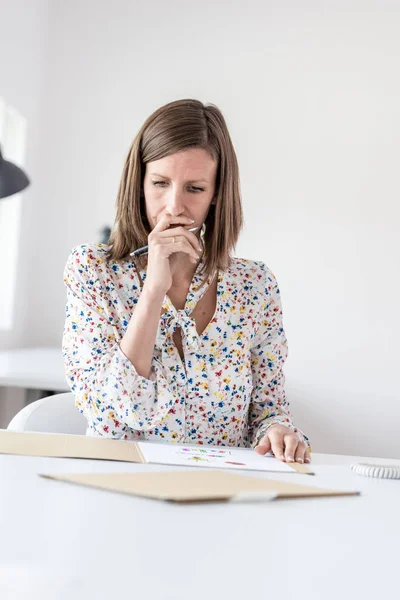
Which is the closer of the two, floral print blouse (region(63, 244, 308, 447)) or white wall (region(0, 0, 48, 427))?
floral print blouse (region(63, 244, 308, 447))

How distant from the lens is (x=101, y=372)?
1435 mm

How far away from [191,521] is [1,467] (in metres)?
0.33

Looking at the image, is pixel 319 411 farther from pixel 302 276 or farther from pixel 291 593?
pixel 291 593

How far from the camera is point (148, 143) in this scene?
1.61m

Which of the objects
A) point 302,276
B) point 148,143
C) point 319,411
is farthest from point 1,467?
point 302,276

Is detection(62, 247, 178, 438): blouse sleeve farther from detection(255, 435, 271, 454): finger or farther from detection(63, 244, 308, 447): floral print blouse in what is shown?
detection(255, 435, 271, 454): finger

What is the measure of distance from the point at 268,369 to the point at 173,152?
498mm

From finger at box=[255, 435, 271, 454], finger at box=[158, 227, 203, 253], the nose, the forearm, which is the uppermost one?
the nose

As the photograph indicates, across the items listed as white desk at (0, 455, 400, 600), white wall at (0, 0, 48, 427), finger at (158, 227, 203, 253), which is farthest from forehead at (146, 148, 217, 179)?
white wall at (0, 0, 48, 427)

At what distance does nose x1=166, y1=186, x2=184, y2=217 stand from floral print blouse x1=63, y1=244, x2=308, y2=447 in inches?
6.2

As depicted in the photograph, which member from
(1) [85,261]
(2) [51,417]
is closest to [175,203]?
(1) [85,261]

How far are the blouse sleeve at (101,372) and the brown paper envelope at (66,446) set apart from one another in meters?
0.12

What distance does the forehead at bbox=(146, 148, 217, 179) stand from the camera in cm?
157
